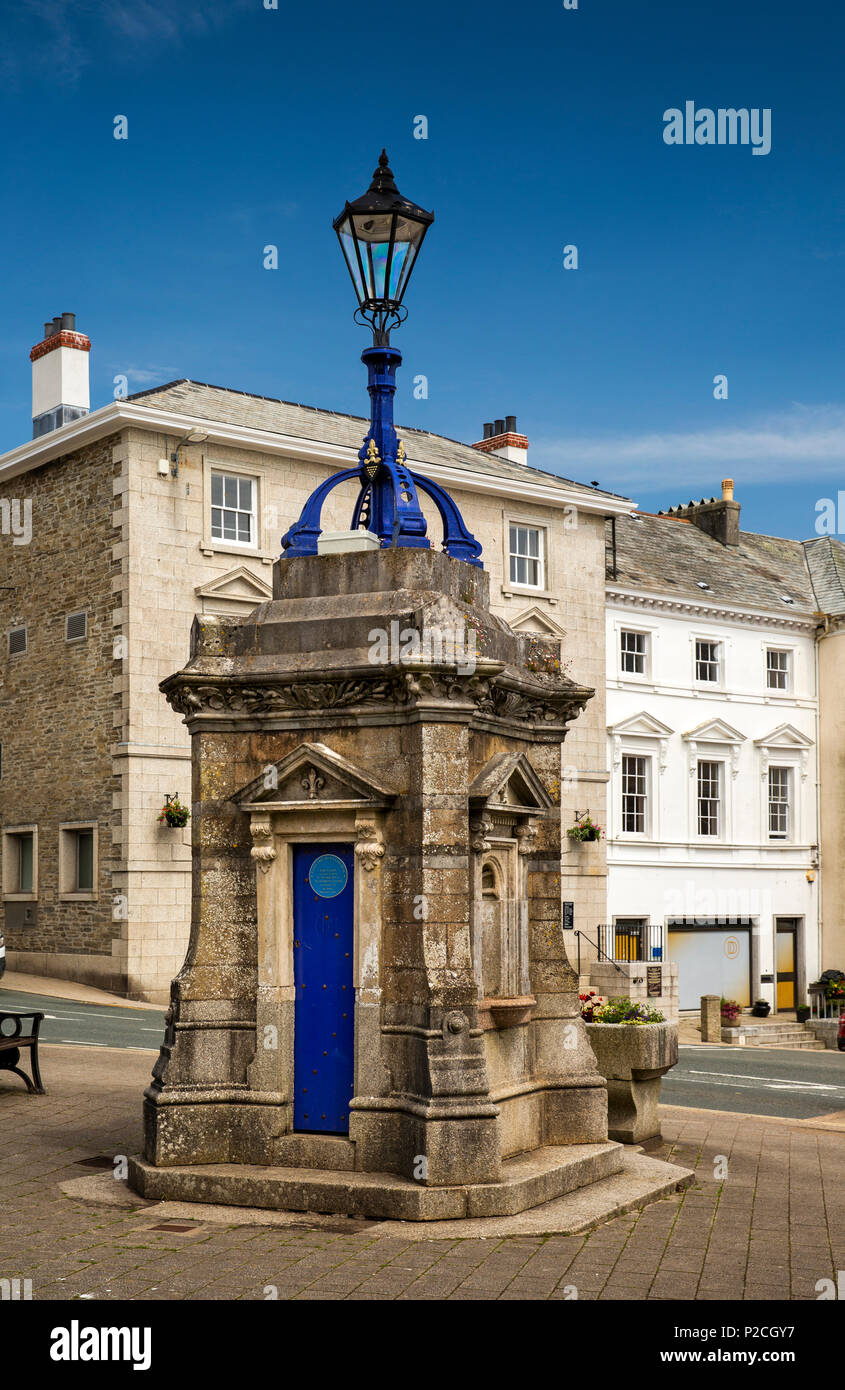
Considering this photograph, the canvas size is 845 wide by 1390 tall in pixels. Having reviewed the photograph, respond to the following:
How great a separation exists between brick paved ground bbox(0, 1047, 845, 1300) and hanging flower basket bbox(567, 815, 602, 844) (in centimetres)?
2149

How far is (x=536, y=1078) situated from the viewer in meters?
9.84

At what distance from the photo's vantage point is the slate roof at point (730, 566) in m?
36.2

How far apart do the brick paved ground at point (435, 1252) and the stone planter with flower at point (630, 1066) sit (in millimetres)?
694

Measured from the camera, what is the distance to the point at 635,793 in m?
34.7

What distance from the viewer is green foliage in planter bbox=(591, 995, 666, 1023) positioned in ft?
36.6

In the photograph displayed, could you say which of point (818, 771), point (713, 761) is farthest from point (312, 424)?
point (818, 771)

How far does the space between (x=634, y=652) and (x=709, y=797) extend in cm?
462

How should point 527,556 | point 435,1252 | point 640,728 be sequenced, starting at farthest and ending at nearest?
point 640,728
point 527,556
point 435,1252

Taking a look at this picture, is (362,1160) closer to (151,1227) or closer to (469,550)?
(151,1227)

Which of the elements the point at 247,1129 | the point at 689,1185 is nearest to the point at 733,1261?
the point at 689,1185

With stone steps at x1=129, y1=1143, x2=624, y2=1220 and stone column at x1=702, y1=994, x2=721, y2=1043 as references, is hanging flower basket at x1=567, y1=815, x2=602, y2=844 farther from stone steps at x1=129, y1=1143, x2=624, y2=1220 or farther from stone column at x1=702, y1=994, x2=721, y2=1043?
stone steps at x1=129, y1=1143, x2=624, y2=1220

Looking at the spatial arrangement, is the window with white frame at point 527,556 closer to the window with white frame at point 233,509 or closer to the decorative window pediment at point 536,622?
the decorative window pediment at point 536,622

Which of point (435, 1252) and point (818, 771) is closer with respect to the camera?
point (435, 1252)

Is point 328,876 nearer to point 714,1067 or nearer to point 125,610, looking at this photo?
point 714,1067
